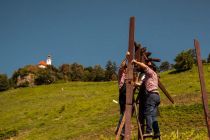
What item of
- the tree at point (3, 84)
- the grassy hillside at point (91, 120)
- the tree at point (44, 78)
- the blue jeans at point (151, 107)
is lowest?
the grassy hillside at point (91, 120)

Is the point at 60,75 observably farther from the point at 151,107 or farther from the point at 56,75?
the point at 151,107

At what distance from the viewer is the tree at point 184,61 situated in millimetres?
66356

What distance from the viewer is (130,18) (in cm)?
1010

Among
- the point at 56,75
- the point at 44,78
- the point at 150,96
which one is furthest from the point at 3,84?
the point at 150,96

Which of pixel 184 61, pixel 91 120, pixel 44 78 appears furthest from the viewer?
pixel 44 78

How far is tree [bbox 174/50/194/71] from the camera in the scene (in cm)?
6636

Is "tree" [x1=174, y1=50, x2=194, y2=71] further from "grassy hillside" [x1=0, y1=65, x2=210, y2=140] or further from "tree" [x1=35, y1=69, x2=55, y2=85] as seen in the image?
"tree" [x1=35, y1=69, x2=55, y2=85]

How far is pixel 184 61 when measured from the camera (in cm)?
6700

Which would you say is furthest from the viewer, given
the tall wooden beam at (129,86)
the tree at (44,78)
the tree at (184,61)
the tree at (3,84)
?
the tree at (3,84)

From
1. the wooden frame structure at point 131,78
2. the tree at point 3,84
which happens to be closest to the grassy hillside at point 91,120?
the wooden frame structure at point 131,78

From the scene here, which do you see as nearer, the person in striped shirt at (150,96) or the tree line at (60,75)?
the person in striped shirt at (150,96)

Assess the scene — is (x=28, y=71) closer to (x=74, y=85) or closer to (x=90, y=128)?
(x=74, y=85)

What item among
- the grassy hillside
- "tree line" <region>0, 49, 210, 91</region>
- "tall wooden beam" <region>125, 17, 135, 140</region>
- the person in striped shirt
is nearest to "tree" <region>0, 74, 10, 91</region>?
"tree line" <region>0, 49, 210, 91</region>

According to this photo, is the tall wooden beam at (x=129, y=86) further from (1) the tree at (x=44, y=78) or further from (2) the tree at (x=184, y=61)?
(1) the tree at (x=44, y=78)
